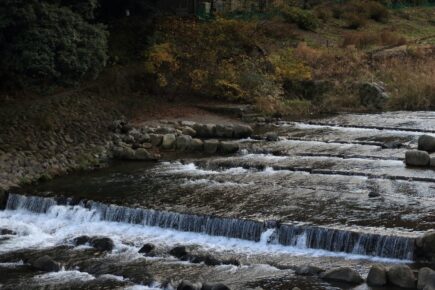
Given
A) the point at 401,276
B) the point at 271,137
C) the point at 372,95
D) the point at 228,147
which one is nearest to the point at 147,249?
the point at 401,276

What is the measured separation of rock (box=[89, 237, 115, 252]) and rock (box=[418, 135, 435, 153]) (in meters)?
12.0

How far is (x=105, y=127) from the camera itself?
26656mm

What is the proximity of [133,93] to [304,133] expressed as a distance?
7.64 meters

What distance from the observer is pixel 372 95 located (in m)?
34.0

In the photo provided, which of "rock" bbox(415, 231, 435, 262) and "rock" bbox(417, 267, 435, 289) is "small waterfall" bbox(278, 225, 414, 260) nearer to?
"rock" bbox(415, 231, 435, 262)

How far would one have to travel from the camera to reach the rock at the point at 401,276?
1363 cm

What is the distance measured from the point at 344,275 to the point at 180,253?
3.83 metres

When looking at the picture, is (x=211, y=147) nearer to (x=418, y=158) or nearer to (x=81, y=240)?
(x=418, y=158)

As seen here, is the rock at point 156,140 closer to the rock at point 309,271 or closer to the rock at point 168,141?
the rock at point 168,141

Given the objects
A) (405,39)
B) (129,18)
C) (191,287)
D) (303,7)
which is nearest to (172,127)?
(129,18)

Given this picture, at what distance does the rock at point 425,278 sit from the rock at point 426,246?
52.9 inches

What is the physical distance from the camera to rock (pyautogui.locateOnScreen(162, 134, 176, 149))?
26016mm

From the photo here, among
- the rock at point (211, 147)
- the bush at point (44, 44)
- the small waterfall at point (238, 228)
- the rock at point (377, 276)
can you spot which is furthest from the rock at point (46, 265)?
the rock at point (211, 147)

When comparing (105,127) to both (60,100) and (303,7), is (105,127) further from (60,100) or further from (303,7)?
(303,7)
